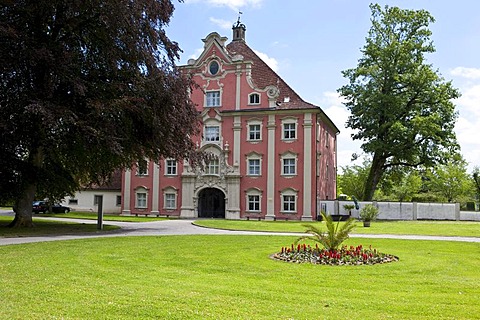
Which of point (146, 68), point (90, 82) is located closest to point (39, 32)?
point (90, 82)

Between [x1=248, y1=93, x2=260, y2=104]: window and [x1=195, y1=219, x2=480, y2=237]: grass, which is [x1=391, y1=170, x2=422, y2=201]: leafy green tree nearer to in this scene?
[x1=248, y1=93, x2=260, y2=104]: window

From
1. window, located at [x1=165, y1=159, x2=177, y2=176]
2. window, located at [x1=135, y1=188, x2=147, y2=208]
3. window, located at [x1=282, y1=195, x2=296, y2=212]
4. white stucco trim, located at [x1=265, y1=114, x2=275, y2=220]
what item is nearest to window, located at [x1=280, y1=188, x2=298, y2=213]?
window, located at [x1=282, y1=195, x2=296, y2=212]

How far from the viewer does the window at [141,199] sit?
158 ft

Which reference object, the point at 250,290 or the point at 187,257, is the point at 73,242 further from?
the point at 250,290

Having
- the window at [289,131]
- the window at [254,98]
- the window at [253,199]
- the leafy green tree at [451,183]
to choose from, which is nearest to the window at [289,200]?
the window at [253,199]

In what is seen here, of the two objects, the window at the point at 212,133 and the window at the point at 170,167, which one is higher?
the window at the point at 212,133

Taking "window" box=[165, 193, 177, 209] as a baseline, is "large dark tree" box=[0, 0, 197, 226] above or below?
above

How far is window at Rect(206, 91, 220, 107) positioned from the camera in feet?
152

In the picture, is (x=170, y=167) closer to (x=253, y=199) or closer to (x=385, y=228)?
(x=253, y=199)

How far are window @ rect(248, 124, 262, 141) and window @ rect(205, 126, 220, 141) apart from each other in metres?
3.16

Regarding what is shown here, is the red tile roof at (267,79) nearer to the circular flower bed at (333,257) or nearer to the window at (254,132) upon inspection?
the window at (254,132)

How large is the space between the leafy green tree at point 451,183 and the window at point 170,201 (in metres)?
40.5

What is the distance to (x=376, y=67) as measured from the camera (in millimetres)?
48219

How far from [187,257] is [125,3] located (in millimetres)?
13897
